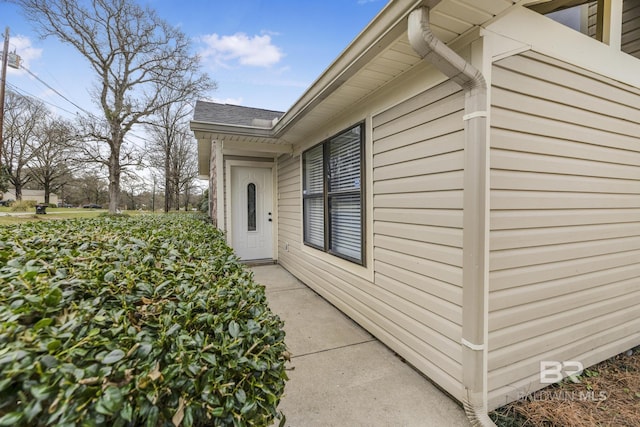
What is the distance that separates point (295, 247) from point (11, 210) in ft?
59.7

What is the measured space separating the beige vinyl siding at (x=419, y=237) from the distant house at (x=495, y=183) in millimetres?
12

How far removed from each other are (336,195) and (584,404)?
8.79 feet

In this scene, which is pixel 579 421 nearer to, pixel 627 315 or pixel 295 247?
pixel 627 315

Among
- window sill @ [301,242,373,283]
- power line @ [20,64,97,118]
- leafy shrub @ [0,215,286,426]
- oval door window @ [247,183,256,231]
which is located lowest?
window sill @ [301,242,373,283]

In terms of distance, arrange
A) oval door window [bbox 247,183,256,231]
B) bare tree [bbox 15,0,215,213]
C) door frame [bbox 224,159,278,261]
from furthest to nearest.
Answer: bare tree [bbox 15,0,215,213], oval door window [bbox 247,183,256,231], door frame [bbox 224,159,278,261]

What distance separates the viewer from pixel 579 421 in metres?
1.69

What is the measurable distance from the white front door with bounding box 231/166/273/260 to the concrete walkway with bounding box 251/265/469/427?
2989 mm

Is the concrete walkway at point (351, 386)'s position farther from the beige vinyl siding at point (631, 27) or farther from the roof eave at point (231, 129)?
the beige vinyl siding at point (631, 27)

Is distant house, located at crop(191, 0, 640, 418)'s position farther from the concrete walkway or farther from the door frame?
the door frame

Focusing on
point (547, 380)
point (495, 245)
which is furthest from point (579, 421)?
point (495, 245)

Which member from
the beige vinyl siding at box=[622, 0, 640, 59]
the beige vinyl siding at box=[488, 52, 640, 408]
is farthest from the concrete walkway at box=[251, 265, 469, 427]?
the beige vinyl siding at box=[622, 0, 640, 59]

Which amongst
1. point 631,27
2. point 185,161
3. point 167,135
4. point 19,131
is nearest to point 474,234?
point 631,27

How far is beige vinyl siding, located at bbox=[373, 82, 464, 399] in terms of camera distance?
186cm

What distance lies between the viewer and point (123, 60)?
12.8 meters
